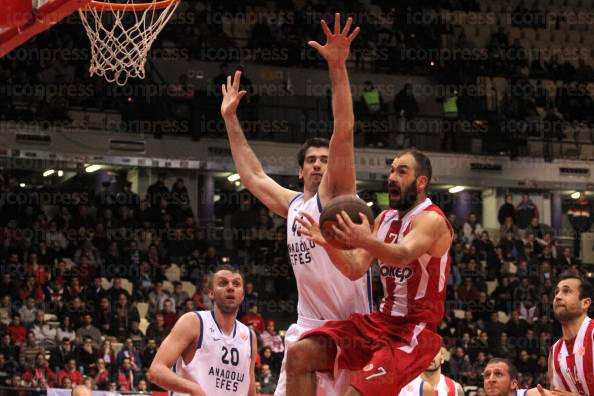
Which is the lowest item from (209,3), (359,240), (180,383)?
(180,383)

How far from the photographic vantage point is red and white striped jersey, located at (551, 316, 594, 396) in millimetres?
8578

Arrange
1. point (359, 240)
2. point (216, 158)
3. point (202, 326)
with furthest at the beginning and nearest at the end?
point (216, 158) → point (202, 326) → point (359, 240)

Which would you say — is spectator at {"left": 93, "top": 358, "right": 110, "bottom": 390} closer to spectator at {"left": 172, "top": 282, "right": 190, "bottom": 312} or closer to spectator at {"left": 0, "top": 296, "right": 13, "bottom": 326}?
spectator at {"left": 0, "top": 296, "right": 13, "bottom": 326}

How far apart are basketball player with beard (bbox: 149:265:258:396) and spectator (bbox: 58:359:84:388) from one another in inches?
270

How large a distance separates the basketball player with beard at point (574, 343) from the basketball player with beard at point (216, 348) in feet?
8.17

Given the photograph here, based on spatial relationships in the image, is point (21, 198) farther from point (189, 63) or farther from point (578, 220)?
point (578, 220)

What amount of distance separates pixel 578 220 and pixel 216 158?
815cm

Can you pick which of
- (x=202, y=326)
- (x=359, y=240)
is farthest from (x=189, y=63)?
(x=359, y=240)

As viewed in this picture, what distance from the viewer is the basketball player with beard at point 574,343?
8.59 metres

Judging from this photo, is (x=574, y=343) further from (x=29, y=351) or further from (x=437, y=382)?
(x=29, y=351)

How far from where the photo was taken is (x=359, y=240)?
5891 mm

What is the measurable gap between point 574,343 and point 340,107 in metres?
3.47

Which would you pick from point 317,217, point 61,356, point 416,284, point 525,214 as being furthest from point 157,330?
point 525,214

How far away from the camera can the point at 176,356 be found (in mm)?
7754
